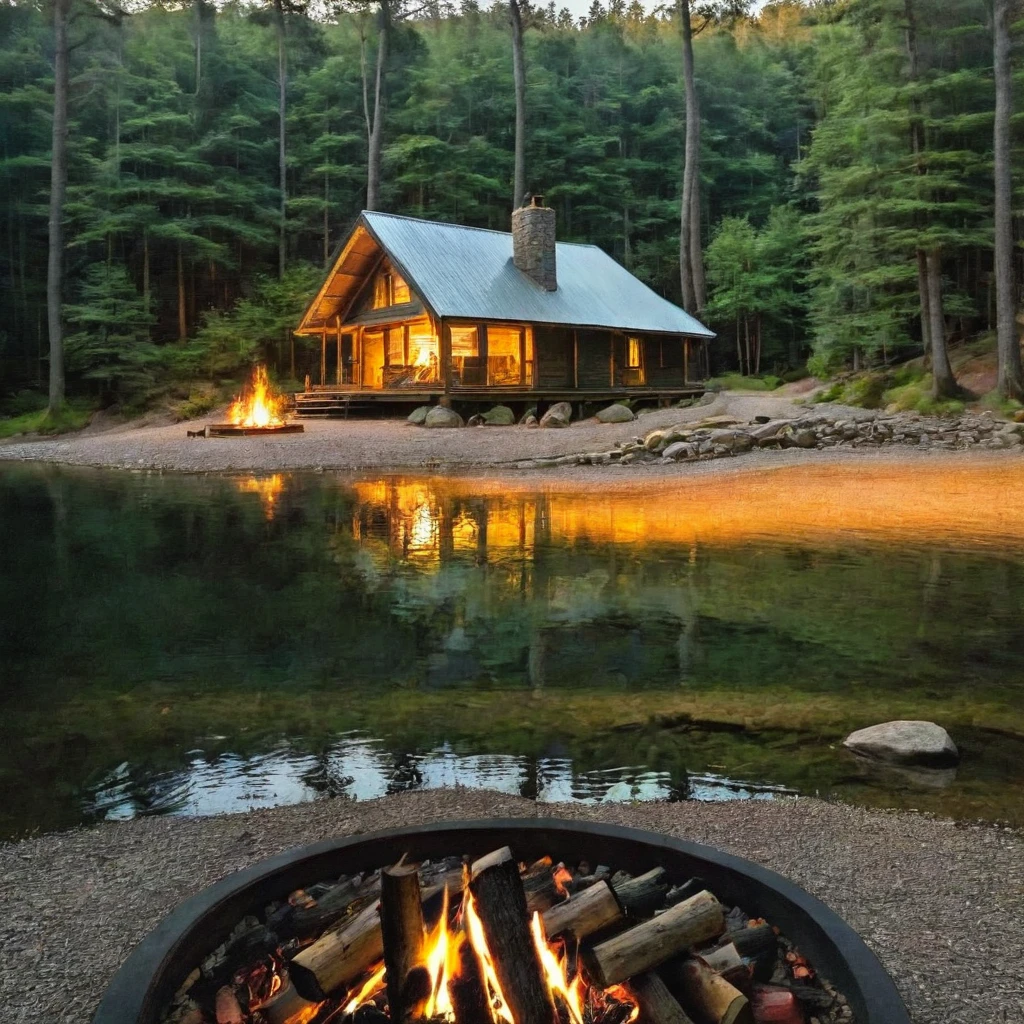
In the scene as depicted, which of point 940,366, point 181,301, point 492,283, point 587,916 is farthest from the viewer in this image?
point 181,301

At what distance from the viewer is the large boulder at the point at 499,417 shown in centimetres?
2256

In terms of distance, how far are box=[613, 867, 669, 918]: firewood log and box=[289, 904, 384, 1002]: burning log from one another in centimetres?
58

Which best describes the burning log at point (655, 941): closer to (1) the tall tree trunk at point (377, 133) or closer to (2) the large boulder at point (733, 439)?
(2) the large boulder at point (733, 439)

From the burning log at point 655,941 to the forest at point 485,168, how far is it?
67.7 ft

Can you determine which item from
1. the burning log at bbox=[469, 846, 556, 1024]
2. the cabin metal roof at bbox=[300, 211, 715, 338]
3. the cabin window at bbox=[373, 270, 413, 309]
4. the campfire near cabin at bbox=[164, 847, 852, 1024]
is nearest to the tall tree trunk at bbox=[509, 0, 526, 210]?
the cabin metal roof at bbox=[300, 211, 715, 338]

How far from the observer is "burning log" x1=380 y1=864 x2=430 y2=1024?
1.78 metres

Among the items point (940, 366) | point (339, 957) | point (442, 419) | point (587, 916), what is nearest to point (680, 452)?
point (442, 419)

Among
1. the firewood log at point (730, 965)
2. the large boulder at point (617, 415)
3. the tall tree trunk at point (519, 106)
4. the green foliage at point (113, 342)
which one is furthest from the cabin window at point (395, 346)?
the firewood log at point (730, 965)

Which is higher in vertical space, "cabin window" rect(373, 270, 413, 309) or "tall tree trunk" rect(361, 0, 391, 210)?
"tall tree trunk" rect(361, 0, 391, 210)

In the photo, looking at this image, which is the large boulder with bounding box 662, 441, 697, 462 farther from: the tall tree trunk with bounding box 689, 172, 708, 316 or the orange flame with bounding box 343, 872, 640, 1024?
the tall tree trunk with bounding box 689, 172, 708, 316

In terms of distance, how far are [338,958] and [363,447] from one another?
16.6m

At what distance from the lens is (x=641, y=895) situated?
2148 mm

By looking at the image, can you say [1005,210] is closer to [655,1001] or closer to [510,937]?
[655,1001]

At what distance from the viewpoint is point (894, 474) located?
565 inches
